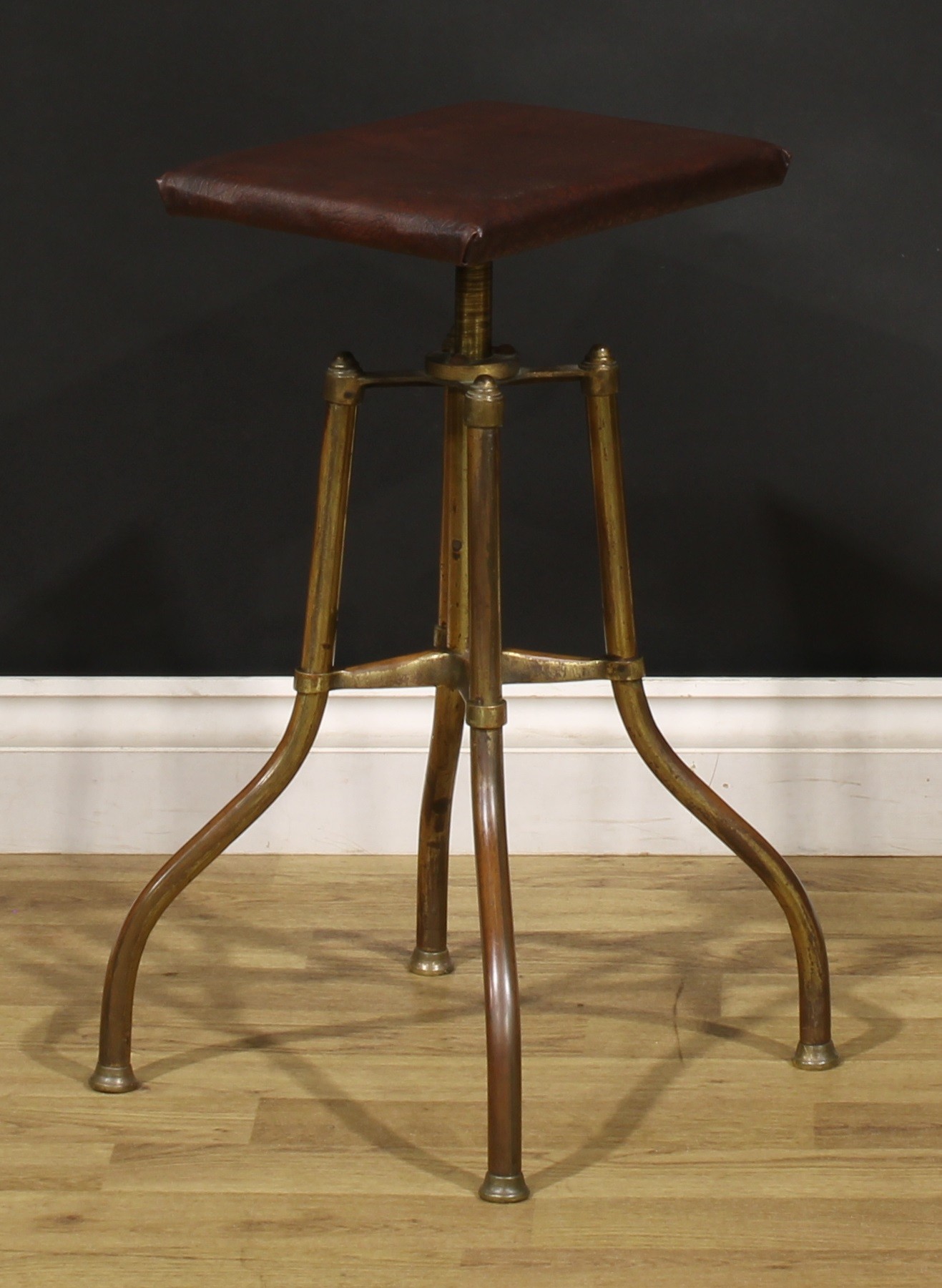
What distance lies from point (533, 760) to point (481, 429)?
2.23ft

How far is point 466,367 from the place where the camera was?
4.57 feet

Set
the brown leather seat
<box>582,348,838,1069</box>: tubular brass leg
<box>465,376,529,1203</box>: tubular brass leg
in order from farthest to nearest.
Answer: <box>582,348,838,1069</box>: tubular brass leg
<box>465,376,529,1203</box>: tubular brass leg
the brown leather seat

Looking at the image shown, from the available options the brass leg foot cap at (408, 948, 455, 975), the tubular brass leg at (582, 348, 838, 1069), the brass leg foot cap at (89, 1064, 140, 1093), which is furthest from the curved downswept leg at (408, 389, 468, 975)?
the brass leg foot cap at (89, 1064, 140, 1093)

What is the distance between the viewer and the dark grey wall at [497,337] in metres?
1.82

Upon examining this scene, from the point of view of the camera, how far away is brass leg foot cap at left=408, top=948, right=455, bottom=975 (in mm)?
1712

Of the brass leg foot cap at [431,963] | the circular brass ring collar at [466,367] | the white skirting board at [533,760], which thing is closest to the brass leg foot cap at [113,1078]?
the brass leg foot cap at [431,963]

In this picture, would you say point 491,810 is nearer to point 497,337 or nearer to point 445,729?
point 445,729

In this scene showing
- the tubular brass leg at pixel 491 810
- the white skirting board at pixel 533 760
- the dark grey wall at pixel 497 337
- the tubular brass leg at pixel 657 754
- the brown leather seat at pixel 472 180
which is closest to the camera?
the brown leather seat at pixel 472 180

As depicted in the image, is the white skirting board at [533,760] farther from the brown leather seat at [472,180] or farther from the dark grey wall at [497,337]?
the brown leather seat at [472,180]

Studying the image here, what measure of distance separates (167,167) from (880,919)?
106cm

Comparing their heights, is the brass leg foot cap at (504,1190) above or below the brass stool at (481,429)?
below

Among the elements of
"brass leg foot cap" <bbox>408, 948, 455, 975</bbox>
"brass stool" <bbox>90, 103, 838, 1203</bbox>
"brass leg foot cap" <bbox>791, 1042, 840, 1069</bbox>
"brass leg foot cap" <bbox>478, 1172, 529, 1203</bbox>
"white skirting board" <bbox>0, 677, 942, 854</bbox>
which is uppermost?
"brass stool" <bbox>90, 103, 838, 1203</bbox>

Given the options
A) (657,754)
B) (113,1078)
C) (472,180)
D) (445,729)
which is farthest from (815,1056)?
(472,180)

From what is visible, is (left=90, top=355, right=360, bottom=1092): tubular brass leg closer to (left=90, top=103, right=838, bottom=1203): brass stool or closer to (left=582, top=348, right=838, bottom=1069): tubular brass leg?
(left=90, top=103, right=838, bottom=1203): brass stool
